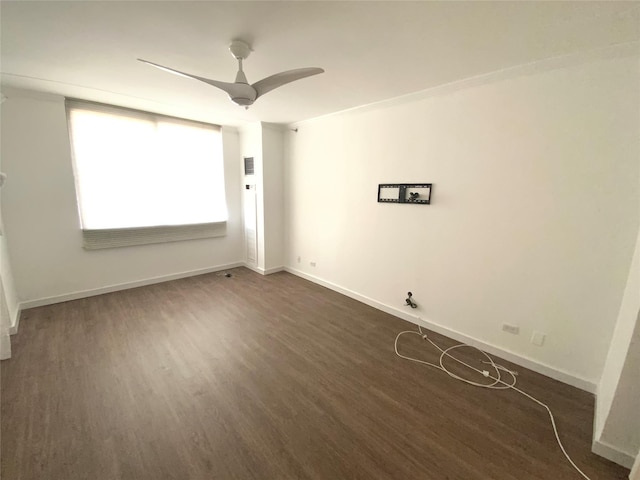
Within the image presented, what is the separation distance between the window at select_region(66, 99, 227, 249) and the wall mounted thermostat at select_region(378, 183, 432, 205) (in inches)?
116

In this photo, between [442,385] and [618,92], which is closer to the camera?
[618,92]

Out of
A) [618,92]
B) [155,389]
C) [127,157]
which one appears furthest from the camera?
[127,157]

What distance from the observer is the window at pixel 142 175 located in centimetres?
327

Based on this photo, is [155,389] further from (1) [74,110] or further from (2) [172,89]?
(1) [74,110]

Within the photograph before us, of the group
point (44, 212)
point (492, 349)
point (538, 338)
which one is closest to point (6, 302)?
point (44, 212)

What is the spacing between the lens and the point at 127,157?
350cm

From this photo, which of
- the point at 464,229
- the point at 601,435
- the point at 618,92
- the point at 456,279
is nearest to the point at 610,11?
the point at 618,92

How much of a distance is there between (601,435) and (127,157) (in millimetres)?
5341

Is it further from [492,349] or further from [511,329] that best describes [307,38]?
[492,349]

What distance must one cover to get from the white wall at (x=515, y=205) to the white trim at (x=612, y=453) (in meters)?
0.66

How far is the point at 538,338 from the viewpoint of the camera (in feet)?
7.11

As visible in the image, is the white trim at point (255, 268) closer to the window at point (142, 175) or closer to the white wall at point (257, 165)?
the white wall at point (257, 165)

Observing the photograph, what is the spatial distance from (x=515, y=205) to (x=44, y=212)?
5143mm

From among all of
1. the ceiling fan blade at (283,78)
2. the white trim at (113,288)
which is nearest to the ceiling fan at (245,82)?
the ceiling fan blade at (283,78)
